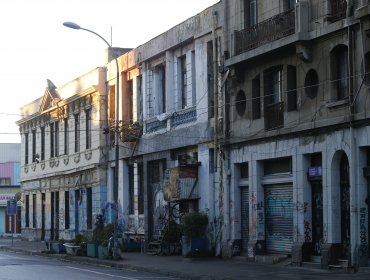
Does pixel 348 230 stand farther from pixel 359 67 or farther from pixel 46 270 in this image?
pixel 46 270

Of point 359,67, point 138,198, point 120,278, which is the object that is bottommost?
point 120,278

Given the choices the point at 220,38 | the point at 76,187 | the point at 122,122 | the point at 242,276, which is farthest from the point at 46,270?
the point at 76,187

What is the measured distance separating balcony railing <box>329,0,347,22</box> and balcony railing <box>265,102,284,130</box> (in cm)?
404

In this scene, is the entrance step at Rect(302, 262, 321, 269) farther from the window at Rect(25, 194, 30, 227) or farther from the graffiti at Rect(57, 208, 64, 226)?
the window at Rect(25, 194, 30, 227)

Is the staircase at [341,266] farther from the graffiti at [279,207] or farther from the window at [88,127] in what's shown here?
the window at [88,127]

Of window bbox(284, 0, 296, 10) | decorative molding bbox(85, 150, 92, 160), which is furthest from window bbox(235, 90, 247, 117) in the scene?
decorative molding bbox(85, 150, 92, 160)

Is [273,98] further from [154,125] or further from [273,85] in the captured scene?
[154,125]

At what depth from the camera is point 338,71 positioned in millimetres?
24234

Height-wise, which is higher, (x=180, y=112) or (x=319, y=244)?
(x=180, y=112)

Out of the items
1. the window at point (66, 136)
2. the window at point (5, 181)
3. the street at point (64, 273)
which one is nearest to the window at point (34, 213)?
the window at point (66, 136)

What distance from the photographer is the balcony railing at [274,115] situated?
27.2m

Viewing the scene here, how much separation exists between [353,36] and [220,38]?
341 inches

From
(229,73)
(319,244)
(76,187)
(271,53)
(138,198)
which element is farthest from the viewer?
(76,187)

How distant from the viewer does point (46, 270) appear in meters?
26.5
